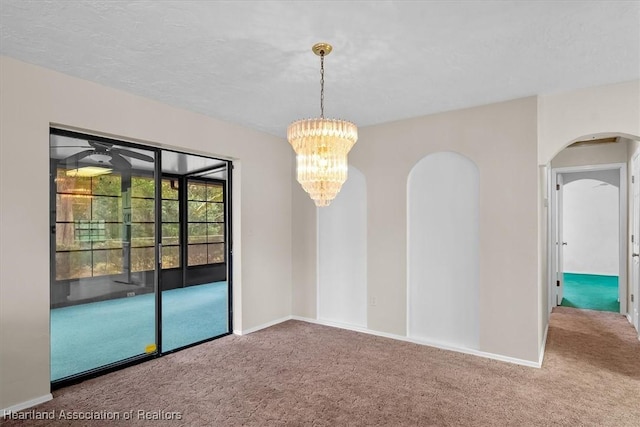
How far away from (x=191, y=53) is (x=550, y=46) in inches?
98.0

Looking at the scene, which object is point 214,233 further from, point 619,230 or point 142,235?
point 619,230

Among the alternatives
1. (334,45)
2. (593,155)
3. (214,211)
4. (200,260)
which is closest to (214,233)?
(214,211)

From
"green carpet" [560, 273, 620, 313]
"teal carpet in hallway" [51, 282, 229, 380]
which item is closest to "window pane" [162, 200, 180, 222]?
"teal carpet in hallway" [51, 282, 229, 380]

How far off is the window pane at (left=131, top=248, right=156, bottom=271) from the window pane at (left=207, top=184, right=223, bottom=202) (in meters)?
3.01

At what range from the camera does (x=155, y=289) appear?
3.71m

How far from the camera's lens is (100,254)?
3.35m

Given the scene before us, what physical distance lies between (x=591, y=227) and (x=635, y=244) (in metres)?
6.08

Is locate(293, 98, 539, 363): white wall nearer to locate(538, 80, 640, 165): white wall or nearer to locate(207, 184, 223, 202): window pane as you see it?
locate(538, 80, 640, 165): white wall

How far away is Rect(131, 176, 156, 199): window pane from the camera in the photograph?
11.8ft

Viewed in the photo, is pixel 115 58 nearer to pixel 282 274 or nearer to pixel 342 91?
pixel 342 91

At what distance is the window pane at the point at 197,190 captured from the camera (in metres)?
6.47

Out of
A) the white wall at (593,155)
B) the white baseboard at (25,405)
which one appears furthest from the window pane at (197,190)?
the white wall at (593,155)

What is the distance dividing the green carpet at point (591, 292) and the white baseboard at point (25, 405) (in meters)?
6.89

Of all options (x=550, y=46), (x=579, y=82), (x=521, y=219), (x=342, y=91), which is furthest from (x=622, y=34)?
(x=342, y=91)
